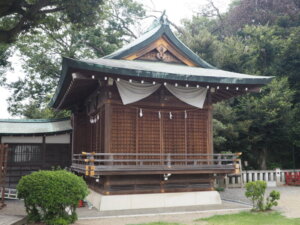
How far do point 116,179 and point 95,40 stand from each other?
20498 mm

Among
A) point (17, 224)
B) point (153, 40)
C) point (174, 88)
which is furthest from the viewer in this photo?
point (153, 40)

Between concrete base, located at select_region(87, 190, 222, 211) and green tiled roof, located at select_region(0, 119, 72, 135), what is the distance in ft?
17.9

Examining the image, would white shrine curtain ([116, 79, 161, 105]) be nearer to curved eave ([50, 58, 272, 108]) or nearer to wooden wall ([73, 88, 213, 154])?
A: wooden wall ([73, 88, 213, 154])

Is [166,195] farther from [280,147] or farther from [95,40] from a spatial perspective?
[95,40]

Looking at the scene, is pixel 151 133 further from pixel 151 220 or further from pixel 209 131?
pixel 151 220

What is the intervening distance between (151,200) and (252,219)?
12.4 ft

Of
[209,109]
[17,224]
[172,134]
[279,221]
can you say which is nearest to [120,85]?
[172,134]

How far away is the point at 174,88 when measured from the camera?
41.6 ft

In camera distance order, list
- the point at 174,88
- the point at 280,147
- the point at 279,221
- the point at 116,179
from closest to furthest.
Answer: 1. the point at 279,221
2. the point at 116,179
3. the point at 174,88
4. the point at 280,147

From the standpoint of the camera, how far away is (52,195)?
7.96m

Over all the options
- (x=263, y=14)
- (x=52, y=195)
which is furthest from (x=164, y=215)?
(x=263, y=14)

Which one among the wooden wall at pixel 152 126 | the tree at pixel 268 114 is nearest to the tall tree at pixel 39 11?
the wooden wall at pixel 152 126

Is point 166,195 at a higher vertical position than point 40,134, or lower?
lower

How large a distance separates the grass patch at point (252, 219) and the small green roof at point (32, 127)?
10404 mm
